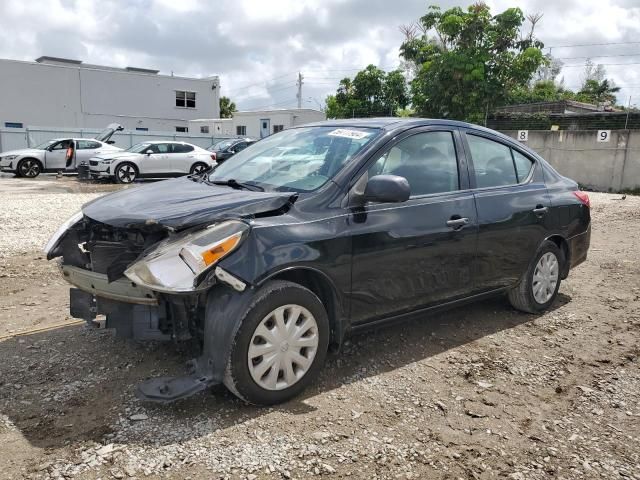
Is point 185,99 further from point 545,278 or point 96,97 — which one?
point 545,278

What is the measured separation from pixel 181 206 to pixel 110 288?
0.65 m

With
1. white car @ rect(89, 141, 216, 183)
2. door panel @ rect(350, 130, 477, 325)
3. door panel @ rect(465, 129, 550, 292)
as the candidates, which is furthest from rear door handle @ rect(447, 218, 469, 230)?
white car @ rect(89, 141, 216, 183)

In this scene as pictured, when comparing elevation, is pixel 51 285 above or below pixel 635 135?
below

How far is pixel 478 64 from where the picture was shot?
21219 millimetres

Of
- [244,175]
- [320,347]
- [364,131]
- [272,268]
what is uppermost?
[364,131]

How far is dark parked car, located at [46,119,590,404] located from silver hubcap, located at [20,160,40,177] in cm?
1784

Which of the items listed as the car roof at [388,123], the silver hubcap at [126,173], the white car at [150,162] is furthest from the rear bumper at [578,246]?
the silver hubcap at [126,173]

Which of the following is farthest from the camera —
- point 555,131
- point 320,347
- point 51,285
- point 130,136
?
point 130,136

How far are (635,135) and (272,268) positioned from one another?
1851cm

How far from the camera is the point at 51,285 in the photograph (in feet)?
18.5

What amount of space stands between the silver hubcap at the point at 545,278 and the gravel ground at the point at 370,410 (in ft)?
0.70

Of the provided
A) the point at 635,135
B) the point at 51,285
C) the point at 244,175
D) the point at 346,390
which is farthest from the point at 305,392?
the point at 635,135

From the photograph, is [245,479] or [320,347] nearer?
[245,479]

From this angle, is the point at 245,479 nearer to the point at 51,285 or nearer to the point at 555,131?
Result: the point at 51,285
